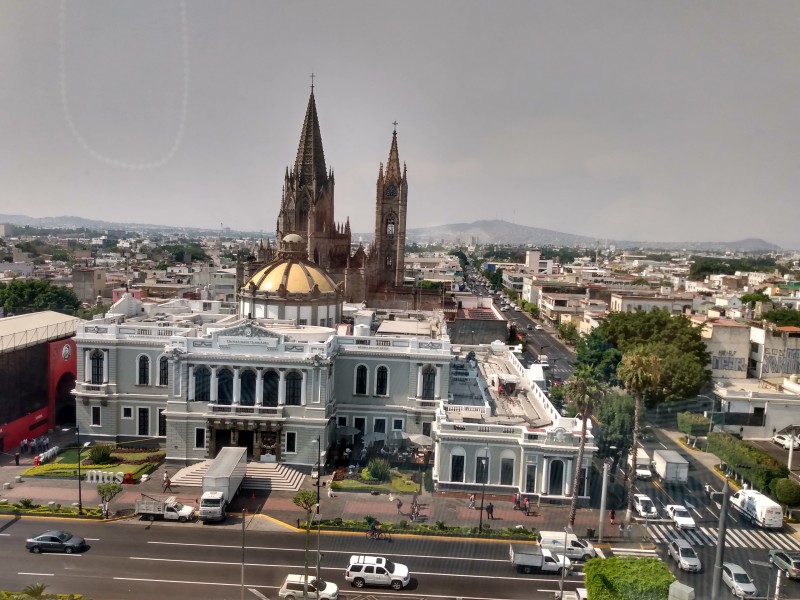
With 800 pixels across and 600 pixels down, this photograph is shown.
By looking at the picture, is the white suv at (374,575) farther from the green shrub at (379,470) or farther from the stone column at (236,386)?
the stone column at (236,386)

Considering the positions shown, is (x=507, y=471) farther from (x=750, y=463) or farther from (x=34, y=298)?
(x=34, y=298)

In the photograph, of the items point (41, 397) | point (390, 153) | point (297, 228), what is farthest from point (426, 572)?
point (390, 153)

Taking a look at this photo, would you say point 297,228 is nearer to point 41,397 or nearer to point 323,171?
point 323,171

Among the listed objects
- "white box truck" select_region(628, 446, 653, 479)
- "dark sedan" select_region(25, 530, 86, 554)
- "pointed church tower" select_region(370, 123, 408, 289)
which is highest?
"pointed church tower" select_region(370, 123, 408, 289)

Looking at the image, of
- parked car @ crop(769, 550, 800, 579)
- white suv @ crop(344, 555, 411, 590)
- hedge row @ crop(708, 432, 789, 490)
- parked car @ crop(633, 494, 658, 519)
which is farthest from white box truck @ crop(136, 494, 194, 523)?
hedge row @ crop(708, 432, 789, 490)

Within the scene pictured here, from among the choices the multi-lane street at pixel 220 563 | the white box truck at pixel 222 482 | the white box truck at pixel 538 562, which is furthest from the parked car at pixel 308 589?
the white box truck at pixel 538 562

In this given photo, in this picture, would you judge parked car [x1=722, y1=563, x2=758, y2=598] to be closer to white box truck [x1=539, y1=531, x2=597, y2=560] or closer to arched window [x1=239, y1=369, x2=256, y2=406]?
white box truck [x1=539, y1=531, x2=597, y2=560]
